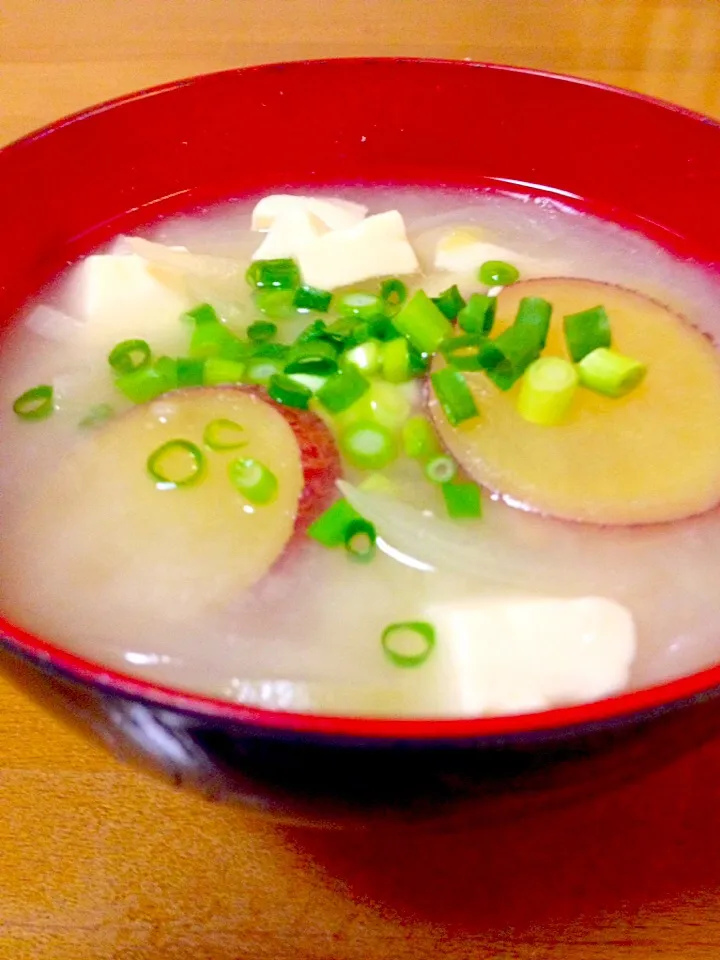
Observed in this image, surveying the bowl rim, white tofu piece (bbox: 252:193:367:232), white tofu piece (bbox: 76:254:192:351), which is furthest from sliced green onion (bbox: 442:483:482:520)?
white tofu piece (bbox: 252:193:367:232)

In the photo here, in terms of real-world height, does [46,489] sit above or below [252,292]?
below

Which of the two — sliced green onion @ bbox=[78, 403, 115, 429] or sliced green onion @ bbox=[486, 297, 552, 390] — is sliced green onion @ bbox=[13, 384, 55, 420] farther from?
sliced green onion @ bbox=[486, 297, 552, 390]

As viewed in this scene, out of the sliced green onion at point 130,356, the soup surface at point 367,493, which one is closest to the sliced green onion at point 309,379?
the soup surface at point 367,493

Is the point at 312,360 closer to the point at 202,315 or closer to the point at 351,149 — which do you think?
the point at 202,315

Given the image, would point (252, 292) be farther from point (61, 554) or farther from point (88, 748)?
point (88, 748)

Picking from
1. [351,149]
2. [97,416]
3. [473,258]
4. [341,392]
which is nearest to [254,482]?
[341,392]

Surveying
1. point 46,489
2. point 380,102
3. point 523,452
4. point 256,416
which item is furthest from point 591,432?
point 380,102
